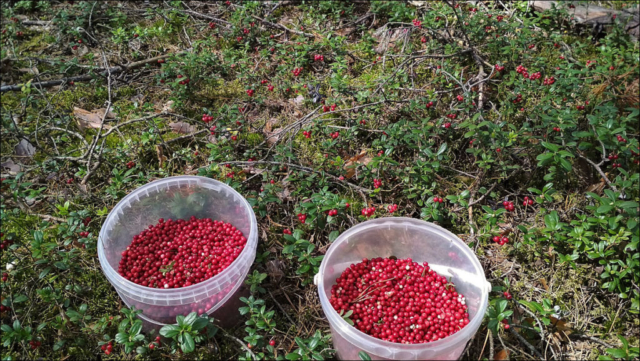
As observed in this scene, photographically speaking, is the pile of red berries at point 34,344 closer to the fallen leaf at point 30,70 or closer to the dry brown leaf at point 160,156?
the dry brown leaf at point 160,156

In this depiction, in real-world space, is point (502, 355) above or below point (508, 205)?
below

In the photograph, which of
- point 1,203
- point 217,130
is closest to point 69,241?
point 1,203

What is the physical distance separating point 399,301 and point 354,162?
3.78ft

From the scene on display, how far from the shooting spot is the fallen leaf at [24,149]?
3.82 metres

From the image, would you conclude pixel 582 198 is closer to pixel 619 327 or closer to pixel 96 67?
pixel 619 327

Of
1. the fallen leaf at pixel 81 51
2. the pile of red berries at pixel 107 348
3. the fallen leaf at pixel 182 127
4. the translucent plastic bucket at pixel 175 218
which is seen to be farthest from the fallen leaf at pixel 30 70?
the pile of red berries at pixel 107 348

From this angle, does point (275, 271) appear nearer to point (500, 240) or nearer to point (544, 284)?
point (500, 240)

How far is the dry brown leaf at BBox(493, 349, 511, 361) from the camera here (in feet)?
8.03

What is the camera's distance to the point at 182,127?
12.8 feet

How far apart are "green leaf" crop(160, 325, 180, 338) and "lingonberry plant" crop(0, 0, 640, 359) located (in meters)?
0.05

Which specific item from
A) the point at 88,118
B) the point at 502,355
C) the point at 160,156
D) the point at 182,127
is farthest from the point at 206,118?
the point at 502,355

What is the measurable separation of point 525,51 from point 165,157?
3.30 meters

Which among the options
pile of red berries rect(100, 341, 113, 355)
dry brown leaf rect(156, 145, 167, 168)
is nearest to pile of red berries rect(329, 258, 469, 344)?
pile of red berries rect(100, 341, 113, 355)

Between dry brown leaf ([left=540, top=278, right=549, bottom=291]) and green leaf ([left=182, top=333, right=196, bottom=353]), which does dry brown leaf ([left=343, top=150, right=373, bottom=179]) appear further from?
green leaf ([left=182, top=333, right=196, bottom=353])
